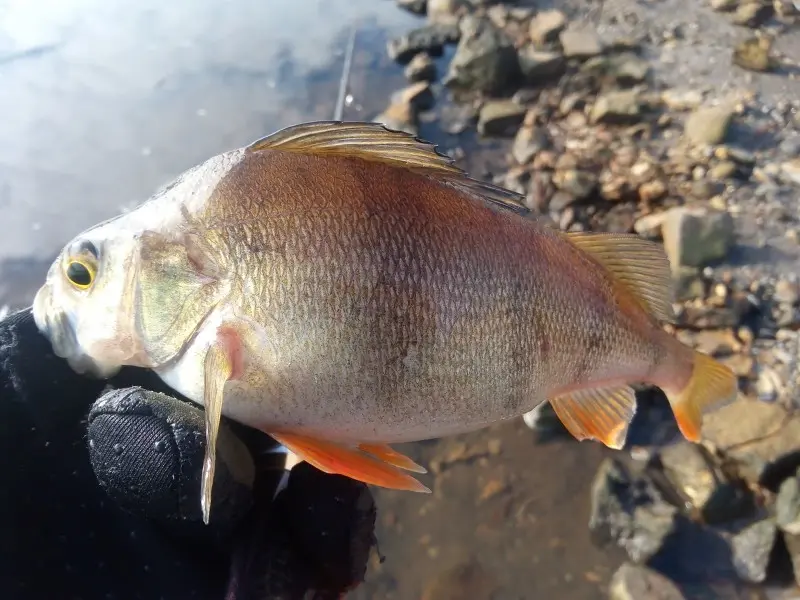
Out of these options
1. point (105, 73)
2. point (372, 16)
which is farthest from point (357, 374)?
point (372, 16)

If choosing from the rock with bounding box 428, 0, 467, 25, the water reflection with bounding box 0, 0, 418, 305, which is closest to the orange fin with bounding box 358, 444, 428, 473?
the water reflection with bounding box 0, 0, 418, 305

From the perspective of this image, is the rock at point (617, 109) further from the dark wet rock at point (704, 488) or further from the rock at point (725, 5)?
the dark wet rock at point (704, 488)

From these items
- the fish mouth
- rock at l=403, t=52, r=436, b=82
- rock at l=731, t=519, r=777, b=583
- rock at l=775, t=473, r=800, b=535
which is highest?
the fish mouth

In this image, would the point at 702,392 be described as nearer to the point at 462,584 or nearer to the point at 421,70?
the point at 462,584

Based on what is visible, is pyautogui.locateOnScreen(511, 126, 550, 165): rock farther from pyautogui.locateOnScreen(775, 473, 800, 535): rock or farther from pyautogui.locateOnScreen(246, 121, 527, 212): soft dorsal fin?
pyautogui.locateOnScreen(246, 121, 527, 212): soft dorsal fin

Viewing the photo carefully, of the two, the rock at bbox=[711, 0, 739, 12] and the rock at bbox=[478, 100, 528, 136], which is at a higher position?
the rock at bbox=[711, 0, 739, 12]

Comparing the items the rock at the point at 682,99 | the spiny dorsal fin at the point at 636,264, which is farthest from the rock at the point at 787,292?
the spiny dorsal fin at the point at 636,264

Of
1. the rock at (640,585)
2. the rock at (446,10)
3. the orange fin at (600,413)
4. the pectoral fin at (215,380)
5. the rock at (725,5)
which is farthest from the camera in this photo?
the rock at (446,10)
